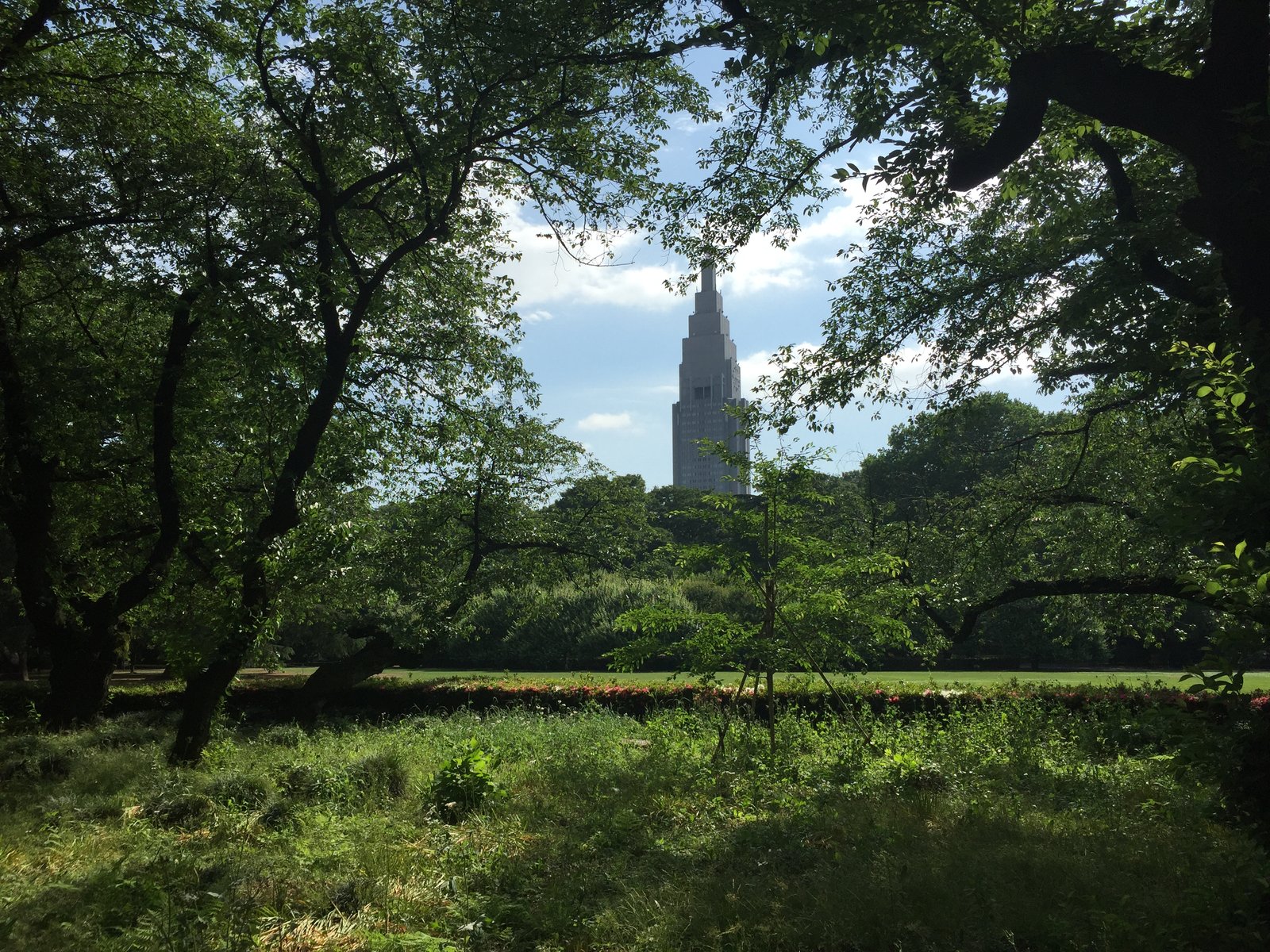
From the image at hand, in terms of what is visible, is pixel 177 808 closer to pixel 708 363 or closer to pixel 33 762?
pixel 33 762

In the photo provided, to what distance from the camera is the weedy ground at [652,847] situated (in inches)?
160

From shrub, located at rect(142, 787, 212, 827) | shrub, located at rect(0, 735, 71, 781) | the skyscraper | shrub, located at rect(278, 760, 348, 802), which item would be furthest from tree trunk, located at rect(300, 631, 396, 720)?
the skyscraper

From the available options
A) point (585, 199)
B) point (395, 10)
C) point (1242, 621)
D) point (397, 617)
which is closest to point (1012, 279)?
point (585, 199)

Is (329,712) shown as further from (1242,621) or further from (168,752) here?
(1242,621)

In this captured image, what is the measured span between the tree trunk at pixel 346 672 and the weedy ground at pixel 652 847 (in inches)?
308

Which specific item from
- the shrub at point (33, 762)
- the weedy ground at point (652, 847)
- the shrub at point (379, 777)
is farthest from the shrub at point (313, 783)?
the shrub at point (33, 762)

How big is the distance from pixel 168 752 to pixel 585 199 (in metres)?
8.40

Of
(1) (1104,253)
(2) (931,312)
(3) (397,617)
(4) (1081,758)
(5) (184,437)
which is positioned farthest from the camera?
(3) (397,617)

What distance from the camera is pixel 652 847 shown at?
18.6ft

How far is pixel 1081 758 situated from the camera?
28.3 ft

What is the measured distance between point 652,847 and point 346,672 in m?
13.6

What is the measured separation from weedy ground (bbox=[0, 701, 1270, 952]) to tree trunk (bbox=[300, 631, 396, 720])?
25.7ft

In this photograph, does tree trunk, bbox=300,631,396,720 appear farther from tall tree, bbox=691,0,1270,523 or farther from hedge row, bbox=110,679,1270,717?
tall tree, bbox=691,0,1270,523

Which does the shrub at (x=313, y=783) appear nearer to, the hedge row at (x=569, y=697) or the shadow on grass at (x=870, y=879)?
the shadow on grass at (x=870, y=879)
